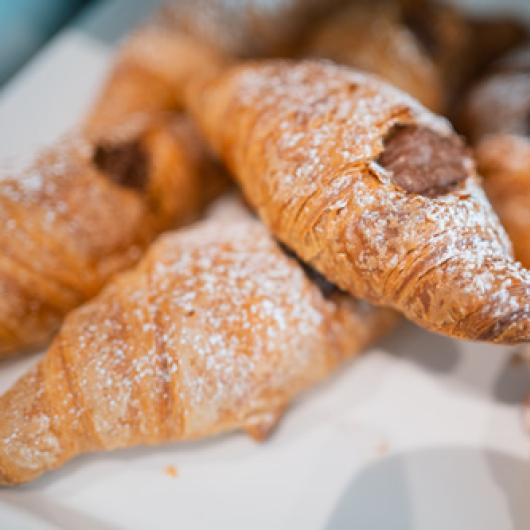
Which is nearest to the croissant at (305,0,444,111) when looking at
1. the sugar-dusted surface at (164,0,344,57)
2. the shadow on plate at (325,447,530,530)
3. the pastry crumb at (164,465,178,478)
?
the sugar-dusted surface at (164,0,344,57)

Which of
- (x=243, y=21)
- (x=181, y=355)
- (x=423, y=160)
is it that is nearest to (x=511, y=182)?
(x=423, y=160)

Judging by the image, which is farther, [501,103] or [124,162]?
[501,103]

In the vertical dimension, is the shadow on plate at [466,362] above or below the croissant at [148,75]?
below

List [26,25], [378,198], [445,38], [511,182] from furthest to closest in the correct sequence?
[26,25] → [445,38] → [511,182] → [378,198]

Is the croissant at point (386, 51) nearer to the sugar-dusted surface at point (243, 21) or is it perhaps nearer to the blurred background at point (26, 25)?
the sugar-dusted surface at point (243, 21)

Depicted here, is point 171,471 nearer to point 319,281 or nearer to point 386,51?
point 319,281

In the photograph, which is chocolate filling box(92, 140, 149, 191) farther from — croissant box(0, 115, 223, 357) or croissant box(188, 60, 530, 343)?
croissant box(188, 60, 530, 343)

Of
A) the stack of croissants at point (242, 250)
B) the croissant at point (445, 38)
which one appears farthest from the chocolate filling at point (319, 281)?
the croissant at point (445, 38)
